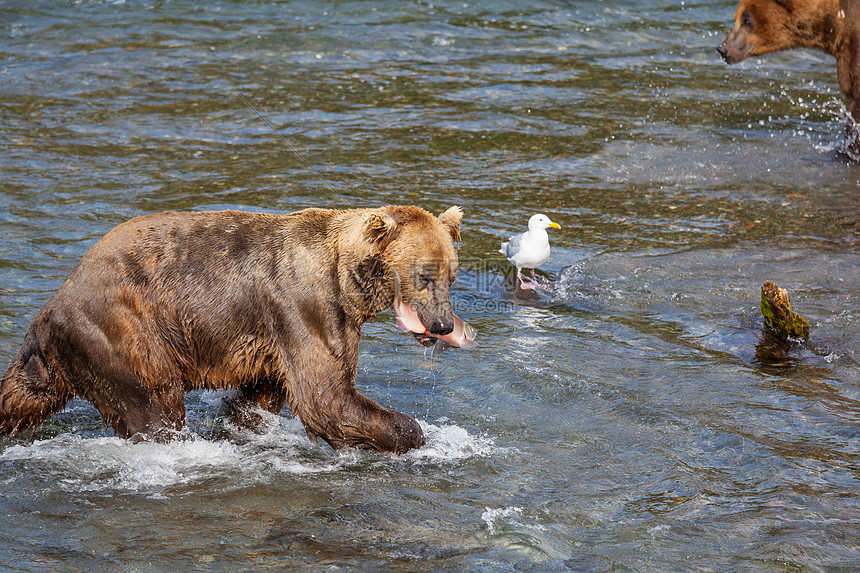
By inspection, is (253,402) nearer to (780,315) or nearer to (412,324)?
(412,324)

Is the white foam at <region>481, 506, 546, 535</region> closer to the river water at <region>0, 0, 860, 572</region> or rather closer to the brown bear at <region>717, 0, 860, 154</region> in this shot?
the river water at <region>0, 0, 860, 572</region>

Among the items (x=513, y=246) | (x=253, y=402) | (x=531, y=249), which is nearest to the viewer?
(x=253, y=402)

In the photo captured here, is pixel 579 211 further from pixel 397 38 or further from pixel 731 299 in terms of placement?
pixel 397 38

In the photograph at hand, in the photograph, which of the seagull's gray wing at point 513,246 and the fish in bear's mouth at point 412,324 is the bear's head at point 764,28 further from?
the fish in bear's mouth at point 412,324

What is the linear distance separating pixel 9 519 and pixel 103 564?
71cm

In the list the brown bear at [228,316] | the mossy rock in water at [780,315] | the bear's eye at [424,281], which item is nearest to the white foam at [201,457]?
the brown bear at [228,316]

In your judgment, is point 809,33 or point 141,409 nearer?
point 141,409

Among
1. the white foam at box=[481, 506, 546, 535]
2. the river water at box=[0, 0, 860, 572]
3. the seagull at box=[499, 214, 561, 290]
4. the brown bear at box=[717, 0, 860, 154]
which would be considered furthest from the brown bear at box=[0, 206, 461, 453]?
the brown bear at box=[717, 0, 860, 154]

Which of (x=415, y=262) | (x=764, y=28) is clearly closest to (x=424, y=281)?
(x=415, y=262)

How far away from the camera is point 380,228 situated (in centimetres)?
513

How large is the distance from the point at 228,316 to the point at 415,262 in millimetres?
1073

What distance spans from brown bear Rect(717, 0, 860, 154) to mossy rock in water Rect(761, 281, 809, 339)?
5.29 meters

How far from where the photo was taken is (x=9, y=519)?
188 inches

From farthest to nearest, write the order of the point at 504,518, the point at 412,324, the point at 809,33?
the point at 809,33 < the point at 412,324 < the point at 504,518
